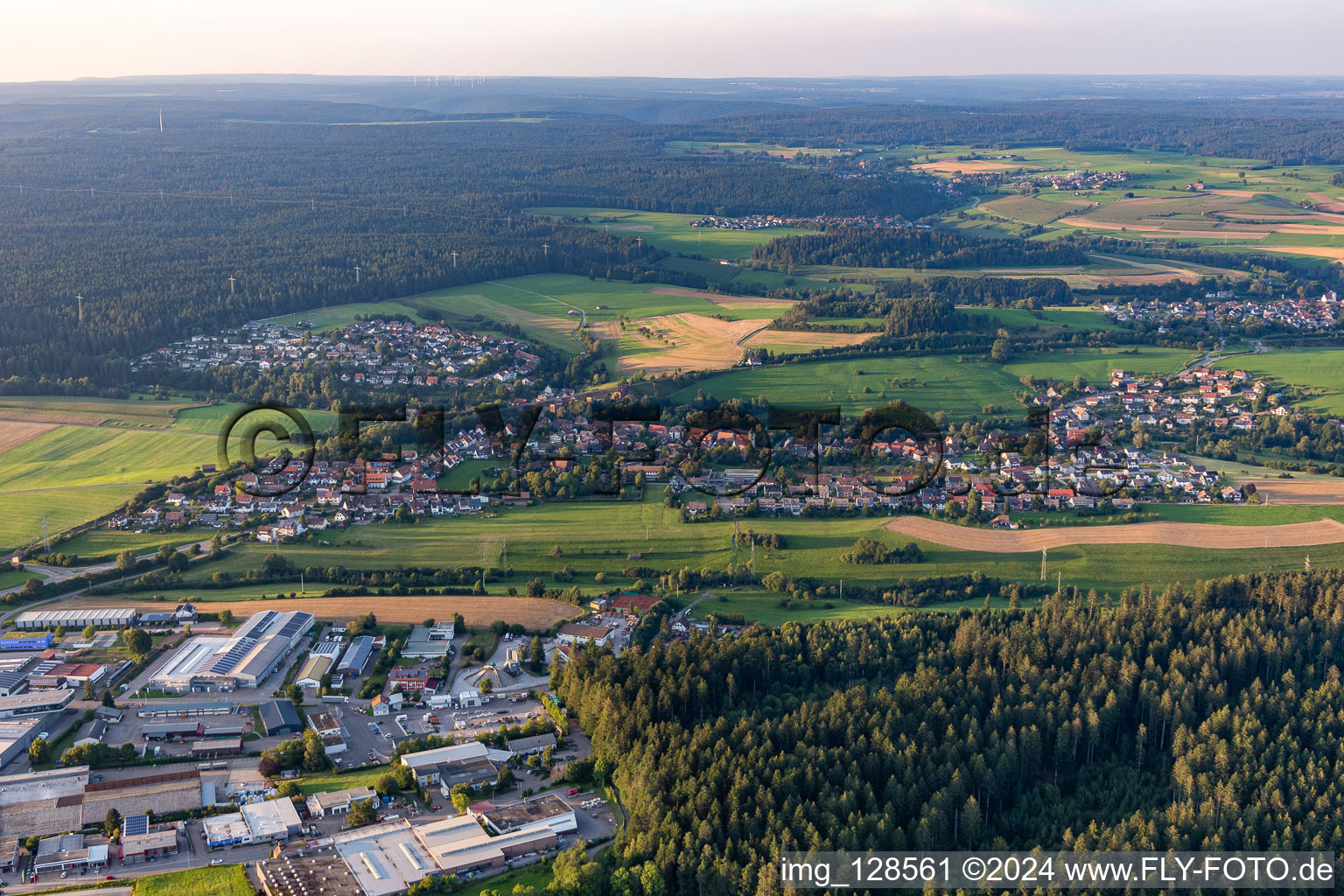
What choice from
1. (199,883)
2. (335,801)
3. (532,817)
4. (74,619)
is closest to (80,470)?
(74,619)

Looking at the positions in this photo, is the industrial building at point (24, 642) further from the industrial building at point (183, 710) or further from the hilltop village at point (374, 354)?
the hilltop village at point (374, 354)

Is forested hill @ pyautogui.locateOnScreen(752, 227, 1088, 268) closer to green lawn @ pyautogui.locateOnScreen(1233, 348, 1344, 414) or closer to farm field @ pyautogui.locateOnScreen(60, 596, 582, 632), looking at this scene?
green lawn @ pyautogui.locateOnScreen(1233, 348, 1344, 414)

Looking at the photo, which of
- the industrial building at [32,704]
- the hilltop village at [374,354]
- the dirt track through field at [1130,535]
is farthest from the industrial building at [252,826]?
the hilltop village at [374,354]

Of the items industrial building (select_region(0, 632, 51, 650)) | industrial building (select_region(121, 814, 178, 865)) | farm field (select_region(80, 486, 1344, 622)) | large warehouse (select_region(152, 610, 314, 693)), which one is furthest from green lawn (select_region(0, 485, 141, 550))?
industrial building (select_region(121, 814, 178, 865))

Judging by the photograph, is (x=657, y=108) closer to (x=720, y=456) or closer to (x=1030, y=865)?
(x=720, y=456)

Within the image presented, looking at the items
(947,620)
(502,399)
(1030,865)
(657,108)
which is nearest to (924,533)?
(947,620)

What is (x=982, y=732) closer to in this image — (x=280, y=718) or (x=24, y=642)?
(x=280, y=718)
